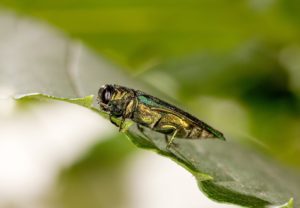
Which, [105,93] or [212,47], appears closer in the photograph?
[105,93]

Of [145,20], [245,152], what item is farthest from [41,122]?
[245,152]

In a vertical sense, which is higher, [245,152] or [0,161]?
[0,161]

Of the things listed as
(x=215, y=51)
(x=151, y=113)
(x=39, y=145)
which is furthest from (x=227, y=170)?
(x=39, y=145)

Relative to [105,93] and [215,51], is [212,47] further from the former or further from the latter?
[105,93]

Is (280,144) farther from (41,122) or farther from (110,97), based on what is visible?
(41,122)

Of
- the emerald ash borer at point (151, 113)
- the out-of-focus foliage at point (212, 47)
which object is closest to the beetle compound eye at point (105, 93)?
the emerald ash borer at point (151, 113)
